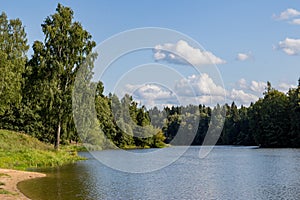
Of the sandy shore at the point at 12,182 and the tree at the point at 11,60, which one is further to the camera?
the tree at the point at 11,60

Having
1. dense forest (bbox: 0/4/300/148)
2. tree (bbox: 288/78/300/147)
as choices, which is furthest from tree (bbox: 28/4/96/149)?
tree (bbox: 288/78/300/147)

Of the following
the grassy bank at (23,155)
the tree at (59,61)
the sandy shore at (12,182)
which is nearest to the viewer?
the sandy shore at (12,182)

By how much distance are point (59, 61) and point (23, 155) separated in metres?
14.8

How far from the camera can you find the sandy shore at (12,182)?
2283 centimetres

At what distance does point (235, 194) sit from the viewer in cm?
2606

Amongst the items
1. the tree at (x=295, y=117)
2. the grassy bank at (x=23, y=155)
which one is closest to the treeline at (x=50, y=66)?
the grassy bank at (x=23, y=155)

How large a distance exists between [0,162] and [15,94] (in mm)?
21373

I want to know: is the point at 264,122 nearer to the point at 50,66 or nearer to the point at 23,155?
the point at 50,66

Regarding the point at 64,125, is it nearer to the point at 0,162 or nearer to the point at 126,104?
the point at 0,162

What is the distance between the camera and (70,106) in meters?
52.9

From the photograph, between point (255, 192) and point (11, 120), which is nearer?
point (255, 192)

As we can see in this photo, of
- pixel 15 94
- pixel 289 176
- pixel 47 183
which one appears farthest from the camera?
pixel 15 94

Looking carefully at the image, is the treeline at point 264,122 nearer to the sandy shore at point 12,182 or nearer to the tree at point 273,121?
the tree at point 273,121

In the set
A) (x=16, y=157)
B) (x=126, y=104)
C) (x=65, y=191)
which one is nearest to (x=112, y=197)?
(x=65, y=191)
